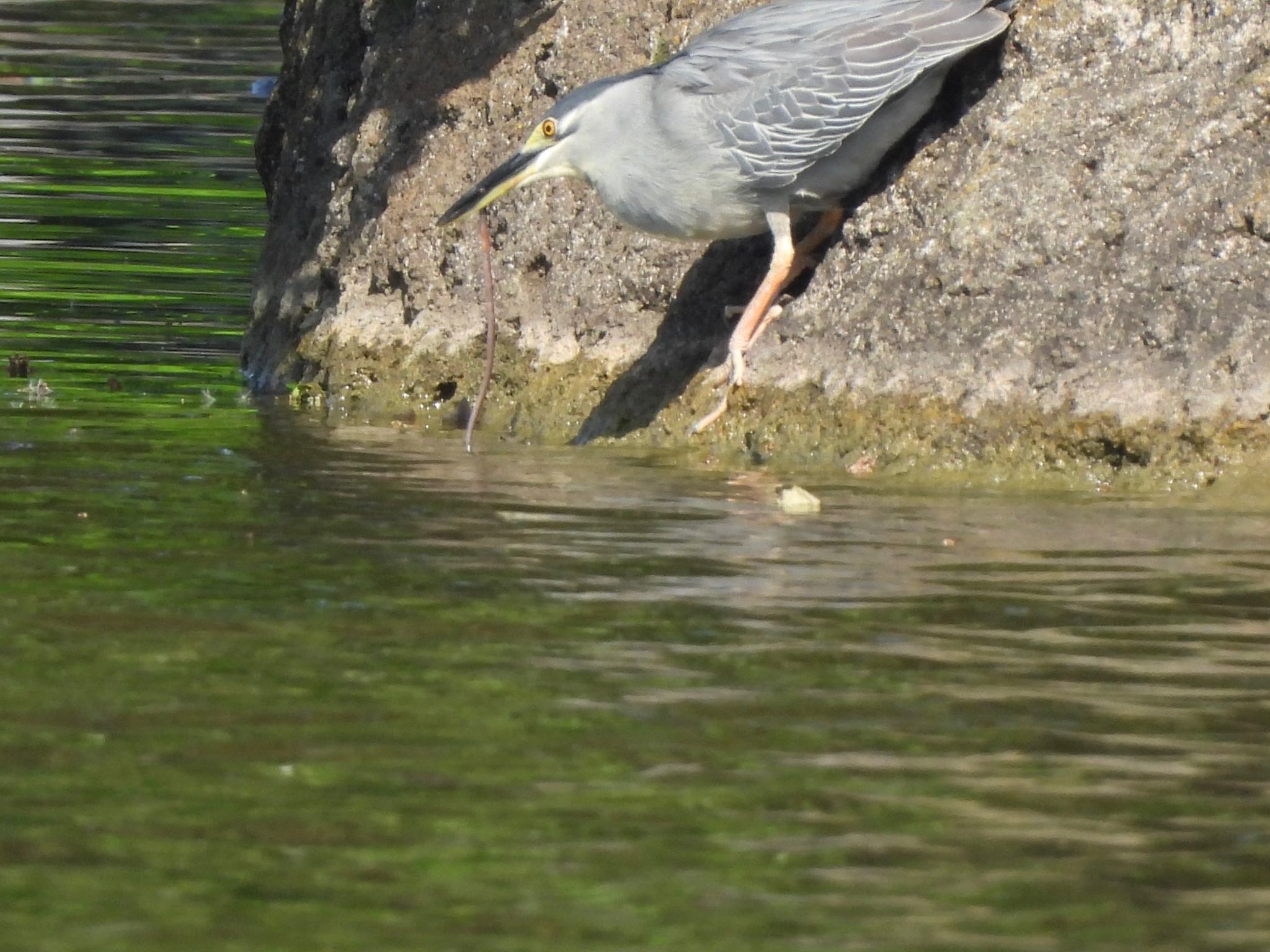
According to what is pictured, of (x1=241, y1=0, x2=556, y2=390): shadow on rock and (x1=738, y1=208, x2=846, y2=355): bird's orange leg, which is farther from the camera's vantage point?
(x1=241, y1=0, x2=556, y2=390): shadow on rock

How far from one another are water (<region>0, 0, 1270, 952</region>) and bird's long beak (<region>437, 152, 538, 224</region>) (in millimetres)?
927

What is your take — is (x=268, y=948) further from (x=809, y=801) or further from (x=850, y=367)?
(x=850, y=367)

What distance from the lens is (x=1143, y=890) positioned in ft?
13.1

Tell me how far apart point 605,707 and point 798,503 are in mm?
2518

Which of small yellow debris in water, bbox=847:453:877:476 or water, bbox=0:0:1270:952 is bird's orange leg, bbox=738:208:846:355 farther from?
water, bbox=0:0:1270:952

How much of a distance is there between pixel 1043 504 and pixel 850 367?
1.17 metres

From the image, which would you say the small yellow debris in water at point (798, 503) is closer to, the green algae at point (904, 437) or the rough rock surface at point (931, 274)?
the green algae at point (904, 437)

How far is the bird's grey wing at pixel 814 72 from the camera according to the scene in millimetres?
8406

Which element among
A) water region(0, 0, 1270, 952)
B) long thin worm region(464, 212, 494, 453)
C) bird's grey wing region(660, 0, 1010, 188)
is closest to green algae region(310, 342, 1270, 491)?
long thin worm region(464, 212, 494, 453)

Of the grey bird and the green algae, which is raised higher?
the grey bird

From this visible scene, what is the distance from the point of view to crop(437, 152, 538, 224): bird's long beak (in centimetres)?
876

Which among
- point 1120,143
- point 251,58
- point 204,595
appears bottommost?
point 251,58

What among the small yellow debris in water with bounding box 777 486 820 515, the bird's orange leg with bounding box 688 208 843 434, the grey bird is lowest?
the small yellow debris in water with bounding box 777 486 820 515

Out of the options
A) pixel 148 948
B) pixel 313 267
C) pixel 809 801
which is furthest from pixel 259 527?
pixel 313 267
